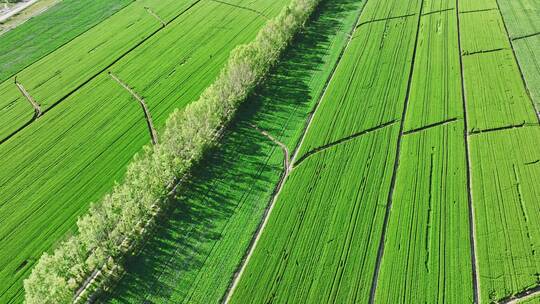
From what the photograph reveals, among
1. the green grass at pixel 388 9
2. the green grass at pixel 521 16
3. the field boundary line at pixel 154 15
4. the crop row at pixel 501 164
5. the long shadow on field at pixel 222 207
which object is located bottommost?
the long shadow on field at pixel 222 207

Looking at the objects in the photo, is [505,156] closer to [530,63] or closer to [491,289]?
[491,289]

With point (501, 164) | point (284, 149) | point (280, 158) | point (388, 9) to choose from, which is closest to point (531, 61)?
point (501, 164)

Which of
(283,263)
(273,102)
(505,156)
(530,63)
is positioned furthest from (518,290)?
(530,63)

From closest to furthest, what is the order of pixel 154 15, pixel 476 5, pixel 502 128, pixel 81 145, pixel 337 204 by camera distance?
pixel 337 204
pixel 502 128
pixel 81 145
pixel 476 5
pixel 154 15

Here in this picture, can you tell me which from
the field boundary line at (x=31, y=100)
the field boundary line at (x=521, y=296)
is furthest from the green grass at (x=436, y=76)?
the field boundary line at (x=31, y=100)

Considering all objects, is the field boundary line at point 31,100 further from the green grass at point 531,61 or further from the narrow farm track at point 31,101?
the green grass at point 531,61

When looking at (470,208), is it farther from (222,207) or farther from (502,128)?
(222,207)
